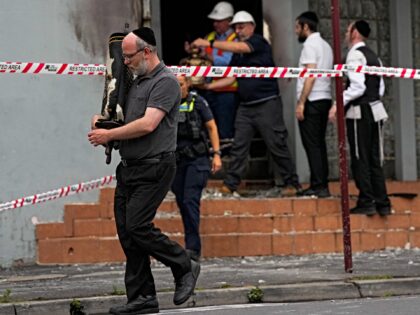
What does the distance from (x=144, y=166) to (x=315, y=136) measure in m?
4.68

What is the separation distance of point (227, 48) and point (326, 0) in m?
1.65

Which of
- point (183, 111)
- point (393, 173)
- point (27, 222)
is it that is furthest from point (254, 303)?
point (393, 173)

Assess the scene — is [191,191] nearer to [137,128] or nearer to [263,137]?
[263,137]

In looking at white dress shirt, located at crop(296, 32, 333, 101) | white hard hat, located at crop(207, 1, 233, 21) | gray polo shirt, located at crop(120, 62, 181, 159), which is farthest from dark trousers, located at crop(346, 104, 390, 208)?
gray polo shirt, located at crop(120, 62, 181, 159)

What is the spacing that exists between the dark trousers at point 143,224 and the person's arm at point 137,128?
0.28 metres

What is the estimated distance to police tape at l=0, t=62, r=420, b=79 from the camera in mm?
10906

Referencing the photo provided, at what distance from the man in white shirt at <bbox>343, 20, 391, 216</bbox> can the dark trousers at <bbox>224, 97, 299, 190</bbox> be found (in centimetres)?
74

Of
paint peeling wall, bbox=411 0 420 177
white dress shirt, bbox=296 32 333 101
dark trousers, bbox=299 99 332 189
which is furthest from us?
paint peeling wall, bbox=411 0 420 177

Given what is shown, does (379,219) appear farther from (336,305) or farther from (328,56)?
(336,305)

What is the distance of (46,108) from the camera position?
12.7m

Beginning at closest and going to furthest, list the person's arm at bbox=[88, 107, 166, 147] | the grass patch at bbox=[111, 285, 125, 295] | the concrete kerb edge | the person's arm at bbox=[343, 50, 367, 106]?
the person's arm at bbox=[88, 107, 166, 147], the grass patch at bbox=[111, 285, 125, 295], the concrete kerb edge, the person's arm at bbox=[343, 50, 367, 106]

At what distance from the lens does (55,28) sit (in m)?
12.7

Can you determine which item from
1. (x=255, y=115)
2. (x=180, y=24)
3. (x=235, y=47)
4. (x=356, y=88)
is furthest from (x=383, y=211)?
(x=180, y=24)

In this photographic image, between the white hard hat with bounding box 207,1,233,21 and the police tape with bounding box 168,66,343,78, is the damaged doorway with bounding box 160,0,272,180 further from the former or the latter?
the police tape with bounding box 168,66,343,78
